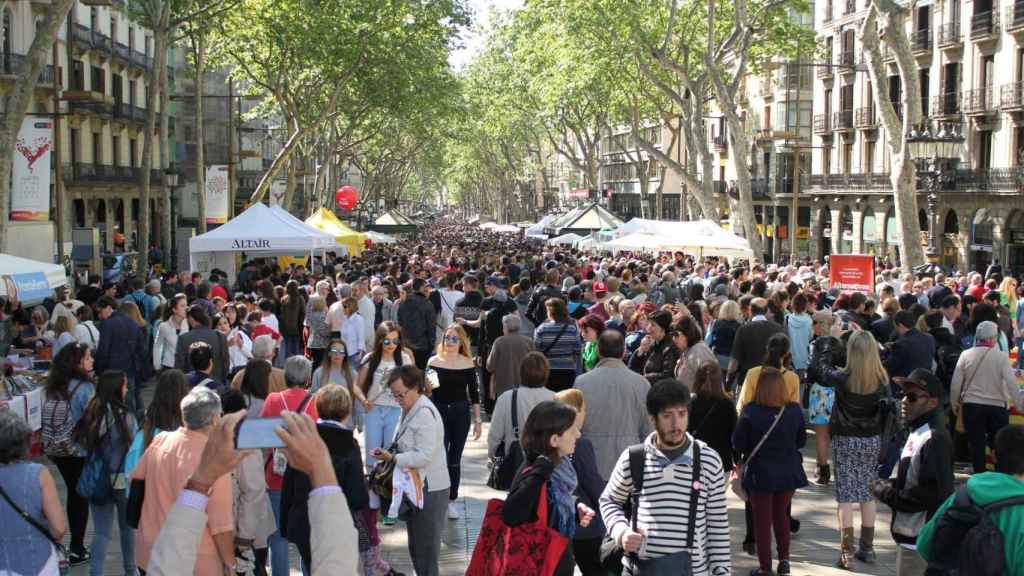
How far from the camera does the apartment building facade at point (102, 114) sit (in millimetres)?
38438

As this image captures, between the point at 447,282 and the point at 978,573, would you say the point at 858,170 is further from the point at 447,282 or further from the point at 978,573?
the point at 978,573

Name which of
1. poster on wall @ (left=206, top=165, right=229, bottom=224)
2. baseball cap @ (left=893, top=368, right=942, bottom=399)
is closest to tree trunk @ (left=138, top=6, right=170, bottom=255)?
poster on wall @ (left=206, top=165, right=229, bottom=224)

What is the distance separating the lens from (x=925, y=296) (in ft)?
52.3

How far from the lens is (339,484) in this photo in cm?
520

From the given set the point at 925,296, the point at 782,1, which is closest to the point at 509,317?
the point at 925,296

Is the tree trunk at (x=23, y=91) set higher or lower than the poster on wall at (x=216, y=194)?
higher

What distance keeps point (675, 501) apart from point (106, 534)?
12.4ft

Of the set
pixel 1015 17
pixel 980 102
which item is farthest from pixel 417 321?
pixel 980 102

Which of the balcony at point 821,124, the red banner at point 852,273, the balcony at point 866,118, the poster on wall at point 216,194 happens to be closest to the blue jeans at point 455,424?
the red banner at point 852,273

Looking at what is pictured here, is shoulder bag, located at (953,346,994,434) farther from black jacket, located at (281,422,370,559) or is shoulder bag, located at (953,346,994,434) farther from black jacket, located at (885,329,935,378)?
black jacket, located at (281,422,370,559)

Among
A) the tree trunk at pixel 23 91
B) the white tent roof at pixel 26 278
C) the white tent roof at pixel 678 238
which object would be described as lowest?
the white tent roof at pixel 26 278

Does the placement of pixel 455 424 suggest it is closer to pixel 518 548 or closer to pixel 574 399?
pixel 574 399

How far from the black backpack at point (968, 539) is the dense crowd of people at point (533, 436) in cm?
3

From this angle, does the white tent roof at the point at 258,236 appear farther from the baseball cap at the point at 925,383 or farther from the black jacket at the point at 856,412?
the baseball cap at the point at 925,383
